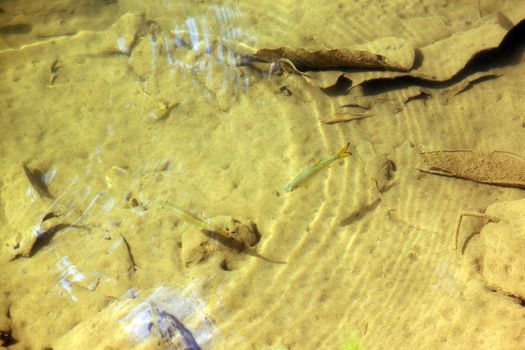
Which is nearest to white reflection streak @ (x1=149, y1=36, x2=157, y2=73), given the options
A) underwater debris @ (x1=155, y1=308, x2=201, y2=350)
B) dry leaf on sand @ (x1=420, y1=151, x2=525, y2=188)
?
underwater debris @ (x1=155, y1=308, x2=201, y2=350)

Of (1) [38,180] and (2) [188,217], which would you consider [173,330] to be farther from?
(1) [38,180]

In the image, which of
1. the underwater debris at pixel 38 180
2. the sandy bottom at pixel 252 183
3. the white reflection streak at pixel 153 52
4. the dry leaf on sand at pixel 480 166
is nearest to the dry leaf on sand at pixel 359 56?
the sandy bottom at pixel 252 183

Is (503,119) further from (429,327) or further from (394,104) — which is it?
(429,327)

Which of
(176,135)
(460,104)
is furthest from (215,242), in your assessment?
(460,104)

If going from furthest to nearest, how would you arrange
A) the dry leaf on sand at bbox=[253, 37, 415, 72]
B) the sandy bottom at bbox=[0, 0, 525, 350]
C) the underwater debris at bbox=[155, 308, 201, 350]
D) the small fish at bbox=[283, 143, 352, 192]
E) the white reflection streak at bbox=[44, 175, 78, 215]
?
the dry leaf on sand at bbox=[253, 37, 415, 72] < the white reflection streak at bbox=[44, 175, 78, 215] < the small fish at bbox=[283, 143, 352, 192] < the sandy bottom at bbox=[0, 0, 525, 350] < the underwater debris at bbox=[155, 308, 201, 350]

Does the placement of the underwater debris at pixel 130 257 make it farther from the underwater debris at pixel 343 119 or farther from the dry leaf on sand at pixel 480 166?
the dry leaf on sand at pixel 480 166

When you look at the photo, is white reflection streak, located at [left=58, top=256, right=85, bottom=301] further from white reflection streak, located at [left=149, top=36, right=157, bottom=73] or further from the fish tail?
the fish tail

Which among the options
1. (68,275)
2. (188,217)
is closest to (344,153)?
(188,217)
